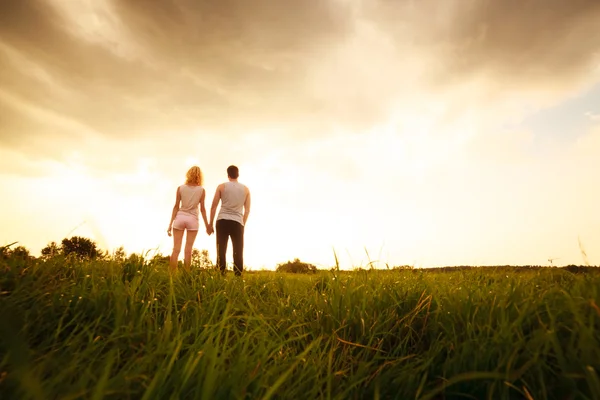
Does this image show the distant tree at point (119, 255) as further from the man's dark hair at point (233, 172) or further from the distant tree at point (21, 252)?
the man's dark hair at point (233, 172)

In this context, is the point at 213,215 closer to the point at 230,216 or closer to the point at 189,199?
the point at 230,216

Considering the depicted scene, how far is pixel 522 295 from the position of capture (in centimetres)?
304

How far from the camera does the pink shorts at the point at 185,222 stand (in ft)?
31.4

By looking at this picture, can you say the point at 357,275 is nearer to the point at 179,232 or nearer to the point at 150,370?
the point at 150,370

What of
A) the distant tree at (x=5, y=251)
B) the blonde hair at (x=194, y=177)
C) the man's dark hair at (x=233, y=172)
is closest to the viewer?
the distant tree at (x=5, y=251)

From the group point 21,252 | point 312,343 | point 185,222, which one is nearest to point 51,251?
point 21,252

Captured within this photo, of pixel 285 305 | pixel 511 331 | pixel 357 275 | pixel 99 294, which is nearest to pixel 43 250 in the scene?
pixel 99 294

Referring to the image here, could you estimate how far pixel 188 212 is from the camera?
9.68 metres

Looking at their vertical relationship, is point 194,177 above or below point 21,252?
above

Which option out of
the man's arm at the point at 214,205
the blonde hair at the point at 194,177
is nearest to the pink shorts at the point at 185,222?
the man's arm at the point at 214,205

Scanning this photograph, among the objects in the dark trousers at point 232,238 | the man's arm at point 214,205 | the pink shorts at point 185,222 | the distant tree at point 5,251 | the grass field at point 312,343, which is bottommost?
the grass field at point 312,343

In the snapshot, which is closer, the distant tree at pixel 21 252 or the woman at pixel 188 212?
the distant tree at pixel 21 252

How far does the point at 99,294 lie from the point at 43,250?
163 centimetres

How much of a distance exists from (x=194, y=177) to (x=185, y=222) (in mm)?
1256
